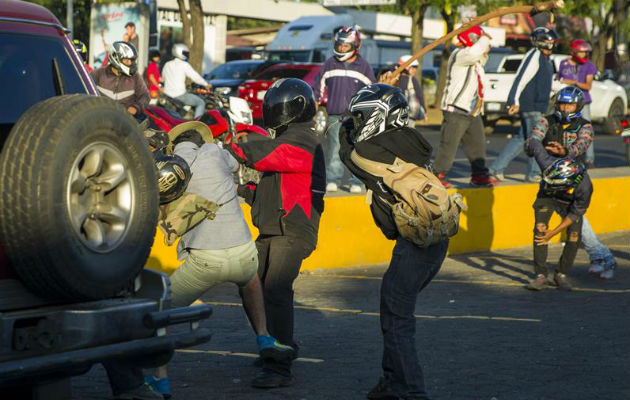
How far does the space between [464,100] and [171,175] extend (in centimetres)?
777

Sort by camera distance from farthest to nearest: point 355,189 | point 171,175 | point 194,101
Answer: point 194,101 < point 355,189 < point 171,175

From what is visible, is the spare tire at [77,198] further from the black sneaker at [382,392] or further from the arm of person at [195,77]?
the arm of person at [195,77]

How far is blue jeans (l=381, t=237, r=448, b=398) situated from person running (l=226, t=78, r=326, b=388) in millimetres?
755

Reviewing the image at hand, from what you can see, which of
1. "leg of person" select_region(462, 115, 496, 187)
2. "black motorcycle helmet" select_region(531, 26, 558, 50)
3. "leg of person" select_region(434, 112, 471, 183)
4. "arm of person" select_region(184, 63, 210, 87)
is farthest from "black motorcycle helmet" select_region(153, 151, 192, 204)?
"arm of person" select_region(184, 63, 210, 87)

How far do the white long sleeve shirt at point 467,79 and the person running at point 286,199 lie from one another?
6.44 metres

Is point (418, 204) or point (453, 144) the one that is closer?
point (418, 204)

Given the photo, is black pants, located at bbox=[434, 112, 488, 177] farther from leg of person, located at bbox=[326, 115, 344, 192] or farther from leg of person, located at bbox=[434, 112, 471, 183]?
leg of person, located at bbox=[326, 115, 344, 192]

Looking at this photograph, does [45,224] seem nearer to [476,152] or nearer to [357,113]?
[357,113]

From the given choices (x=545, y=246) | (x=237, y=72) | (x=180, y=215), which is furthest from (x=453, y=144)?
(x=237, y=72)

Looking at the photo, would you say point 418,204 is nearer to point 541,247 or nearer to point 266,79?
point 541,247

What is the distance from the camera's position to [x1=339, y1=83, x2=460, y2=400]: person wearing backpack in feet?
20.1

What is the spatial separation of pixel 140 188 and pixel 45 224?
579 mm

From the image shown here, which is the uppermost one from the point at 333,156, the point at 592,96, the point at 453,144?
the point at 453,144

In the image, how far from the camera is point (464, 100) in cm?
1307
